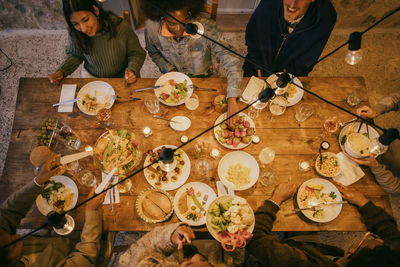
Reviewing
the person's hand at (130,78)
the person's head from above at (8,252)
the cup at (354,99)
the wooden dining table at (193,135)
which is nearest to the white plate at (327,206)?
the wooden dining table at (193,135)

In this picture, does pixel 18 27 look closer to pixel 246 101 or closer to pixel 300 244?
pixel 246 101

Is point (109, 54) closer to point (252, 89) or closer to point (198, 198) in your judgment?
point (252, 89)

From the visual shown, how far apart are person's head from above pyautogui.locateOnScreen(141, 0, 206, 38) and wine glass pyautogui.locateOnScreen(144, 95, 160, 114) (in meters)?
0.71

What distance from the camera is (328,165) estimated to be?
219 centimetres

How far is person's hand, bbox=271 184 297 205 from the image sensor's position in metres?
2.05

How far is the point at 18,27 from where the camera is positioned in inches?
172

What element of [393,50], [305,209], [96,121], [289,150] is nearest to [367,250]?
[305,209]

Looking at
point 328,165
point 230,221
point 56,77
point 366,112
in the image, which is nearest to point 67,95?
point 56,77

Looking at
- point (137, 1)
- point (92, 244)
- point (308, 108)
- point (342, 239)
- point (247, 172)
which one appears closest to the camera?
point (92, 244)

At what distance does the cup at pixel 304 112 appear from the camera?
233 centimetres

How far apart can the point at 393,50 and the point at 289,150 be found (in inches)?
151

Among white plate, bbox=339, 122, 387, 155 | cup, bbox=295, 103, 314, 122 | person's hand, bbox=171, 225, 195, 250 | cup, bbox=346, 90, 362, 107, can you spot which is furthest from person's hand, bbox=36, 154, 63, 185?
cup, bbox=346, 90, 362, 107

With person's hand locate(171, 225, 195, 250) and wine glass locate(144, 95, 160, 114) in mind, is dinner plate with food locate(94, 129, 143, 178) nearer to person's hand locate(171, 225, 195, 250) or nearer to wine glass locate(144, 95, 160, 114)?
wine glass locate(144, 95, 160, 114)

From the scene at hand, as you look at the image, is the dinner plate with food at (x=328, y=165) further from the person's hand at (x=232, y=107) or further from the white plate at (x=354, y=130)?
the person's hand at (x=232, y=107)
